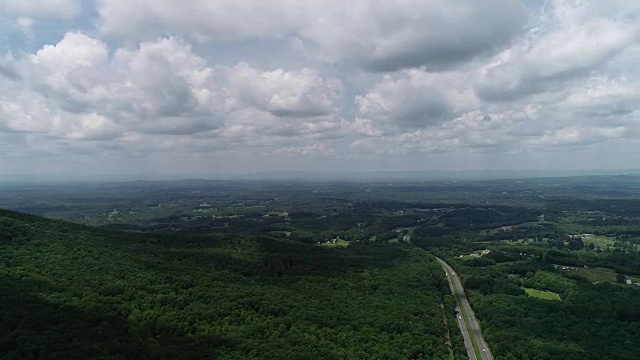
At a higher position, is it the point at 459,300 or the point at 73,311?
the point at 73,311

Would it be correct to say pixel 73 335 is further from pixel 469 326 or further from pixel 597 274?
pixel 597 274

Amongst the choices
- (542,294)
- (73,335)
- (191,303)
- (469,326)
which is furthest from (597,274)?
(73,335)

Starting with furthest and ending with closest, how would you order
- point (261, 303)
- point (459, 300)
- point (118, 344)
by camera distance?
point (459, 300)
point (261, 303)
point (118, 344)

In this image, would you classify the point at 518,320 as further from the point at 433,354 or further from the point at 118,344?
the point at 118,344

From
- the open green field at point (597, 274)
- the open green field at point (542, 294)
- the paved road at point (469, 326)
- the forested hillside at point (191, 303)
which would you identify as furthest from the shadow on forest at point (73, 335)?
the open green field at point (597, 274)

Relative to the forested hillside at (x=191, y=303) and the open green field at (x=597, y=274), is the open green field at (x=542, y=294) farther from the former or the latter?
the forested hillside at (x=191, y=303)

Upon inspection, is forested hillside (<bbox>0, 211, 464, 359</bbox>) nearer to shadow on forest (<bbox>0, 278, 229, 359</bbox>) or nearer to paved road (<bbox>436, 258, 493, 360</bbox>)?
shadow on forest (<bbox>0, 278, 229, 359</bbox>)

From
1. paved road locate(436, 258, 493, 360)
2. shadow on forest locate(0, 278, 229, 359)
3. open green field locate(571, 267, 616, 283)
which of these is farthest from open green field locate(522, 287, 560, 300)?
shadow on forest locate(0, 278, 229, 359)

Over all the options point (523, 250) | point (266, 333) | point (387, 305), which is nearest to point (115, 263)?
point (266, 333)
